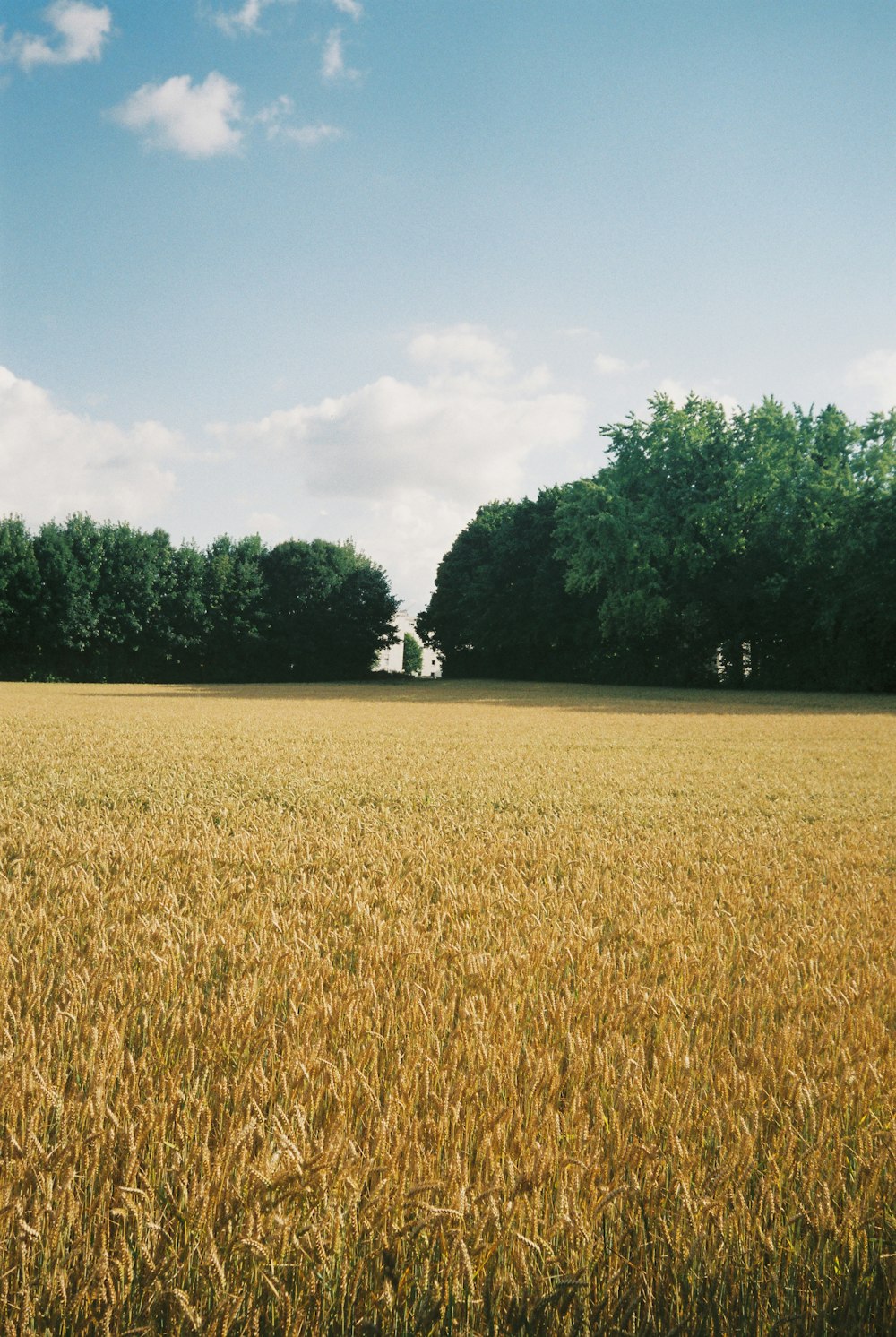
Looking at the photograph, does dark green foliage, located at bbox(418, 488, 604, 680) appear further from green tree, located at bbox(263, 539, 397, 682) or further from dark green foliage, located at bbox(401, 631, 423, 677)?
dark green foliage, located at bbox(401, 631, 423, 677)

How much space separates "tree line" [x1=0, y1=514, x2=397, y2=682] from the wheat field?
46.5 metres

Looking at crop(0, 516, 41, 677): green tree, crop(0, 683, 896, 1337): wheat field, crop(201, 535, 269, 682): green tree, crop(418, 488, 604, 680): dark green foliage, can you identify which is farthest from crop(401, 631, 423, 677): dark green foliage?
crop(0, 683, 896, 1337): wheat field

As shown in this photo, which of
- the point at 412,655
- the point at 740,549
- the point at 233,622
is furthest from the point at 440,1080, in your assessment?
the point at 412,655

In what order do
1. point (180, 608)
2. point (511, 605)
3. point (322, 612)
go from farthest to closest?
point (322, 612)
point (511, 605)
point (180, 608)

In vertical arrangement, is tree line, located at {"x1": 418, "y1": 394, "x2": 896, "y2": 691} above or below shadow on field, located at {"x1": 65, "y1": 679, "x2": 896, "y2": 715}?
above

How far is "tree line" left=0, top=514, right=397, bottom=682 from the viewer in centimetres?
4778

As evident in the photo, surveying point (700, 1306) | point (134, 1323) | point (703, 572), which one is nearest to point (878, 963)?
point (700, 1306)

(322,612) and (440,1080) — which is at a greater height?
(322,612)

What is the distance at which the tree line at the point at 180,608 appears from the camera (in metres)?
47.8

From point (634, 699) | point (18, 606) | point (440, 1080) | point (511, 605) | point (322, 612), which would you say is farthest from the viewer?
point (322, 612)

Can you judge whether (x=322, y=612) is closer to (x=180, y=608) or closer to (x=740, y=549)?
(x=180, y=608)

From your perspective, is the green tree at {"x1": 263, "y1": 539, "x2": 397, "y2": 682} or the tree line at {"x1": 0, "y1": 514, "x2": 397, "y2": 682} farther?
the green tree at {"x1": 263, "y1": 539, "x2": 397, "y2": 682}

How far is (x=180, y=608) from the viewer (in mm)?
51688

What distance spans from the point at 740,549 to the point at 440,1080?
41995 millimetres
